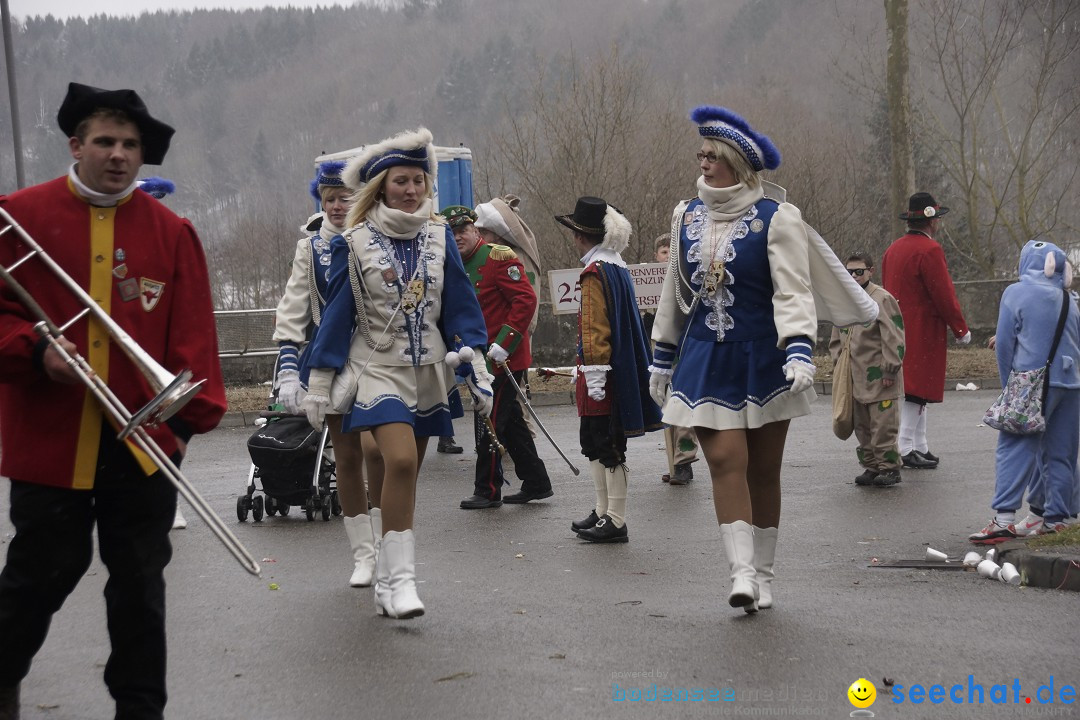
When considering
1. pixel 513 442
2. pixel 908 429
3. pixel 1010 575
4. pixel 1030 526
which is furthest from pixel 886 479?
pixel 1010 575

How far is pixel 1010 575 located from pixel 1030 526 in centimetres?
132

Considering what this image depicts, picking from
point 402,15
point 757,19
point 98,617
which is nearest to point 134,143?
point 98,617

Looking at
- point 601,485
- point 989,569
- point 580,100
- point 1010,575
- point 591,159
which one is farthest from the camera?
point 580,100

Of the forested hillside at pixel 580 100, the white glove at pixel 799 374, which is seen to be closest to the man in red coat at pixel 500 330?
the white glove at pixel 799 374

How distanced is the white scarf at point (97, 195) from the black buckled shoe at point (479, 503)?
223 inches

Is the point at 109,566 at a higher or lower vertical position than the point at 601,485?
higher

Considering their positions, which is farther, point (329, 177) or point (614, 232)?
point (614, 232)

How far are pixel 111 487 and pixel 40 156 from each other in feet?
351

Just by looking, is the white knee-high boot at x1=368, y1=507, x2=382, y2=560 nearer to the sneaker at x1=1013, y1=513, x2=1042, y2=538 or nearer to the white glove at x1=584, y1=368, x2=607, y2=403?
the white glove at x1=584, y1=368, x2=607, y2=403

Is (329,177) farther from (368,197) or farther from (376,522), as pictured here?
(376,522)

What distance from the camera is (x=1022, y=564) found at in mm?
7152

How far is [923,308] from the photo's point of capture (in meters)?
12.1

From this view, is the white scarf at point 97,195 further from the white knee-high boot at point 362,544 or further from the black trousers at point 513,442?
the black trousers at point 513,442

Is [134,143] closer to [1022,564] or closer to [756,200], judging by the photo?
[756,200]
